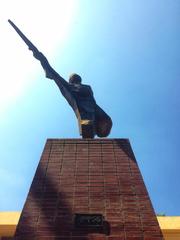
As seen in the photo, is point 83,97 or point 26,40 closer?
point 83,97

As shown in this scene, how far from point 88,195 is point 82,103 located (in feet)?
6.52

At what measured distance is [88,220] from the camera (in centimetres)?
331

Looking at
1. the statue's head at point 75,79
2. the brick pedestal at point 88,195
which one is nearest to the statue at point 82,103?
the statue's head at point 75,79

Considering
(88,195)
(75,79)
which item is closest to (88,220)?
(88,195)

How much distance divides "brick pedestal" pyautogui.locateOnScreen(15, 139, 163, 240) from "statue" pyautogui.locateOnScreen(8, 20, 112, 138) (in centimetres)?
43

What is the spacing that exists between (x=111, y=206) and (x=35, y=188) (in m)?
0.86

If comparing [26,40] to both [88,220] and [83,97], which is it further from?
[88,220]

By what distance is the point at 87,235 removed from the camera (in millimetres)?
3166

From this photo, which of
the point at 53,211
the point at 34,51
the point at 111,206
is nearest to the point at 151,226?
the point at 111,206

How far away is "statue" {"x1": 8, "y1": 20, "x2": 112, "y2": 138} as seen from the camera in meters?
4.92

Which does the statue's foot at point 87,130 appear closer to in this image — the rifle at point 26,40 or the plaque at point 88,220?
the plaque at point 88,220

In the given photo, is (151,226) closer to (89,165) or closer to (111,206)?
(111,206)

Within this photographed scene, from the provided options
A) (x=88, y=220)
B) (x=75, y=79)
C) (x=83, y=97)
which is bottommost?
(x=88, y=220)

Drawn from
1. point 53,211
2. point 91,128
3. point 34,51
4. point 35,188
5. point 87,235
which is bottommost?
point 87,235
